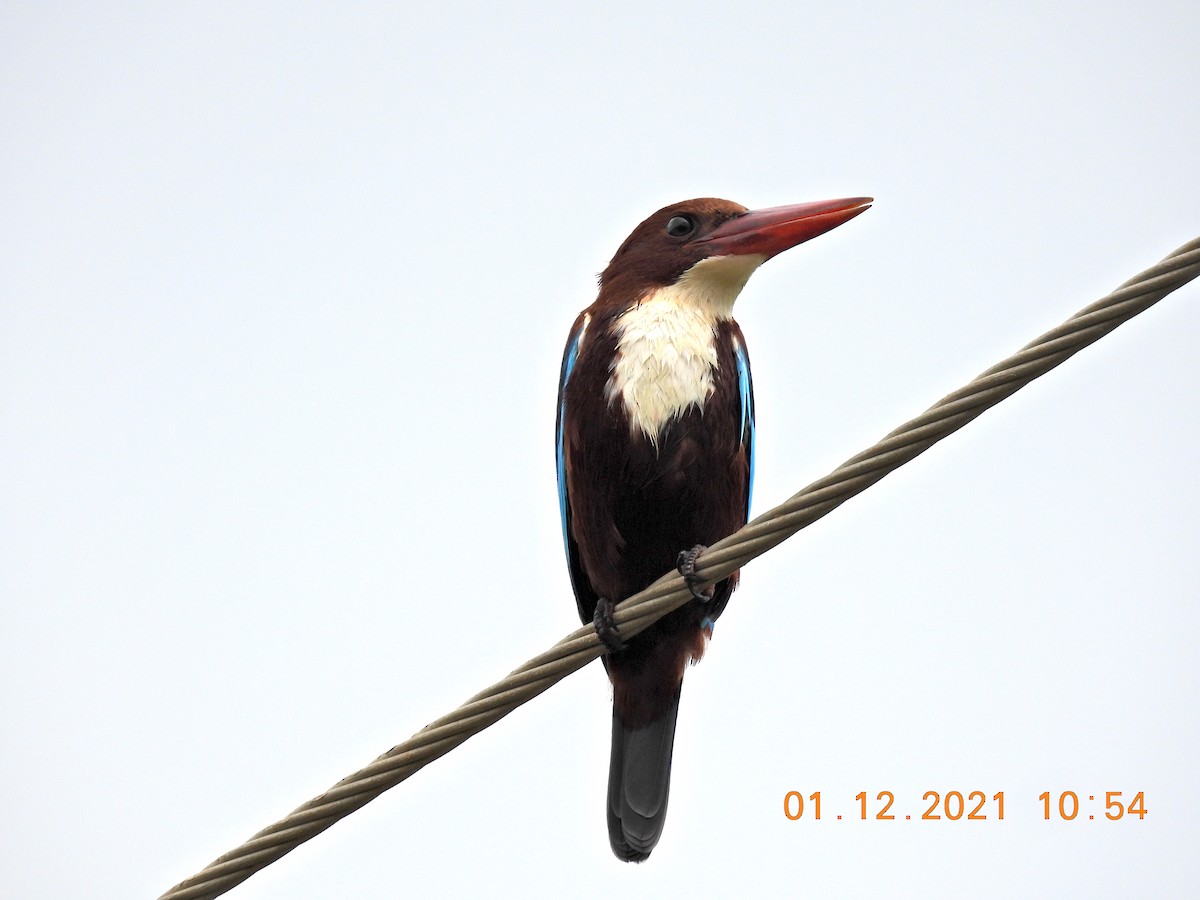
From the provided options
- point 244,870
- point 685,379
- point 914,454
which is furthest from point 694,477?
point 244,870

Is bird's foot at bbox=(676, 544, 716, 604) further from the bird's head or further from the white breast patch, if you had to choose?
the bird's head

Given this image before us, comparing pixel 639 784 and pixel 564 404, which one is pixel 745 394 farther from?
pixel 639 784

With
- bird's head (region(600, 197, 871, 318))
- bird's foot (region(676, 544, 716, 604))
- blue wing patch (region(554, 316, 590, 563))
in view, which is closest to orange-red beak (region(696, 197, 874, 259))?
bird's head (region(600, 197, 871, 318))

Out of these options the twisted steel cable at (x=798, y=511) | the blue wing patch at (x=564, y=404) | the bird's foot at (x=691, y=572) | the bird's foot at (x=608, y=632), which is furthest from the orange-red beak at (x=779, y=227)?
the twisted steel cable at (x=798, y=511)

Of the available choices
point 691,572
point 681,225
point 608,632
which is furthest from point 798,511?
point 681,225

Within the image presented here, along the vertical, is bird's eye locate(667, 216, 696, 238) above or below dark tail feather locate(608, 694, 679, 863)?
above

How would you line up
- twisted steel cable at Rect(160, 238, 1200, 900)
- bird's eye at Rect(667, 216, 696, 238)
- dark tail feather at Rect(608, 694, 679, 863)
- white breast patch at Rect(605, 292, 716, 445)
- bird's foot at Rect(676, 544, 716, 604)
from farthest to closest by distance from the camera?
bird's eye at Rect(667, 216, 696, 238) → dark tail feather at Rect(608, 694, 679, 863) → white breast patch at Rect(605, 292, 716, 445) → bird's foot at Rect(676, 544, 716, 604) → twisted steel cable at Rect(160, 238, 1200, 900)

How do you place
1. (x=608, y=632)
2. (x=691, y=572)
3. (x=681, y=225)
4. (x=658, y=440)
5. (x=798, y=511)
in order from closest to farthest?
(x=798, y=511) → (x=691, y=572) → (x=608, y=632) → (x=658, y=440) → (x=681, y=225)
